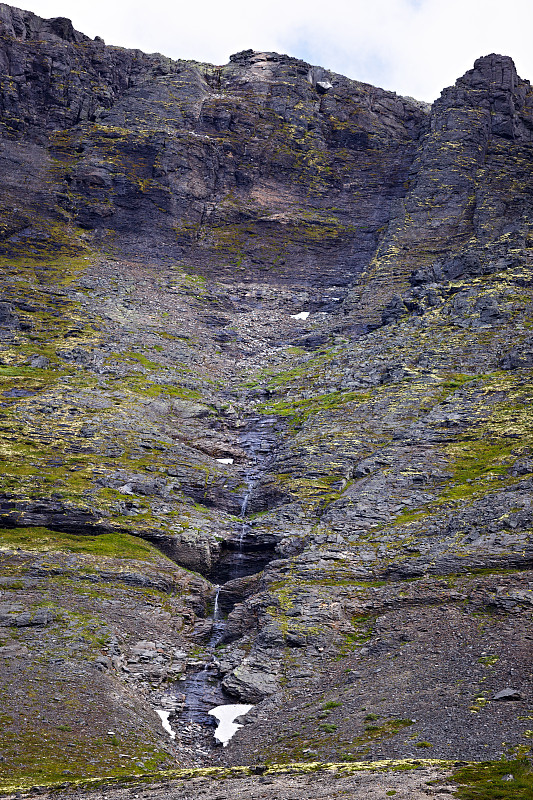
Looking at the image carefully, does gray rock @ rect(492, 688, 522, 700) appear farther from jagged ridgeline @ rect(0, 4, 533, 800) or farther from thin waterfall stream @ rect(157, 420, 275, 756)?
thin waterfall stream @ rect(157, 420, 275, 756)

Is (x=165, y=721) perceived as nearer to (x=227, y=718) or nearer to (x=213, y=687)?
(x=227, y=718)

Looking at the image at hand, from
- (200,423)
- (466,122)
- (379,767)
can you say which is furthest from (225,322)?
(379,767)

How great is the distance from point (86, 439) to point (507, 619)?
5379cm

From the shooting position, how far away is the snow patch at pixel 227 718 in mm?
43844

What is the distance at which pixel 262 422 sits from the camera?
98.3 metres

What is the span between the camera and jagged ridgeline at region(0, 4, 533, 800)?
40750 mm

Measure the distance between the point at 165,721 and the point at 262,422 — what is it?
55874 mm

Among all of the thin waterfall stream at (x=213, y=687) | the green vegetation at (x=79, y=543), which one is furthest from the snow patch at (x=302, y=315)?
the green vegetation at (x=79, y=543)

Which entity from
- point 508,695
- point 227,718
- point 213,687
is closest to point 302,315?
point 213,687

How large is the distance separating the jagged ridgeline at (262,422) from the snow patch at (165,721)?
228 mm

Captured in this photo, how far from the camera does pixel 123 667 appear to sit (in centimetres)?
4931

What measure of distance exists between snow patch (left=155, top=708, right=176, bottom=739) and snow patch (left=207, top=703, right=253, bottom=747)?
2.72 m

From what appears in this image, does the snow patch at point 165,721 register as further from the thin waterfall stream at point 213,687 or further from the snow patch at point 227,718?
the snow patch at point 227,718

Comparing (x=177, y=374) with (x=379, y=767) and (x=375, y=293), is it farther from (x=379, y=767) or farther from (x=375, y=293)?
(x=379, y=767)
